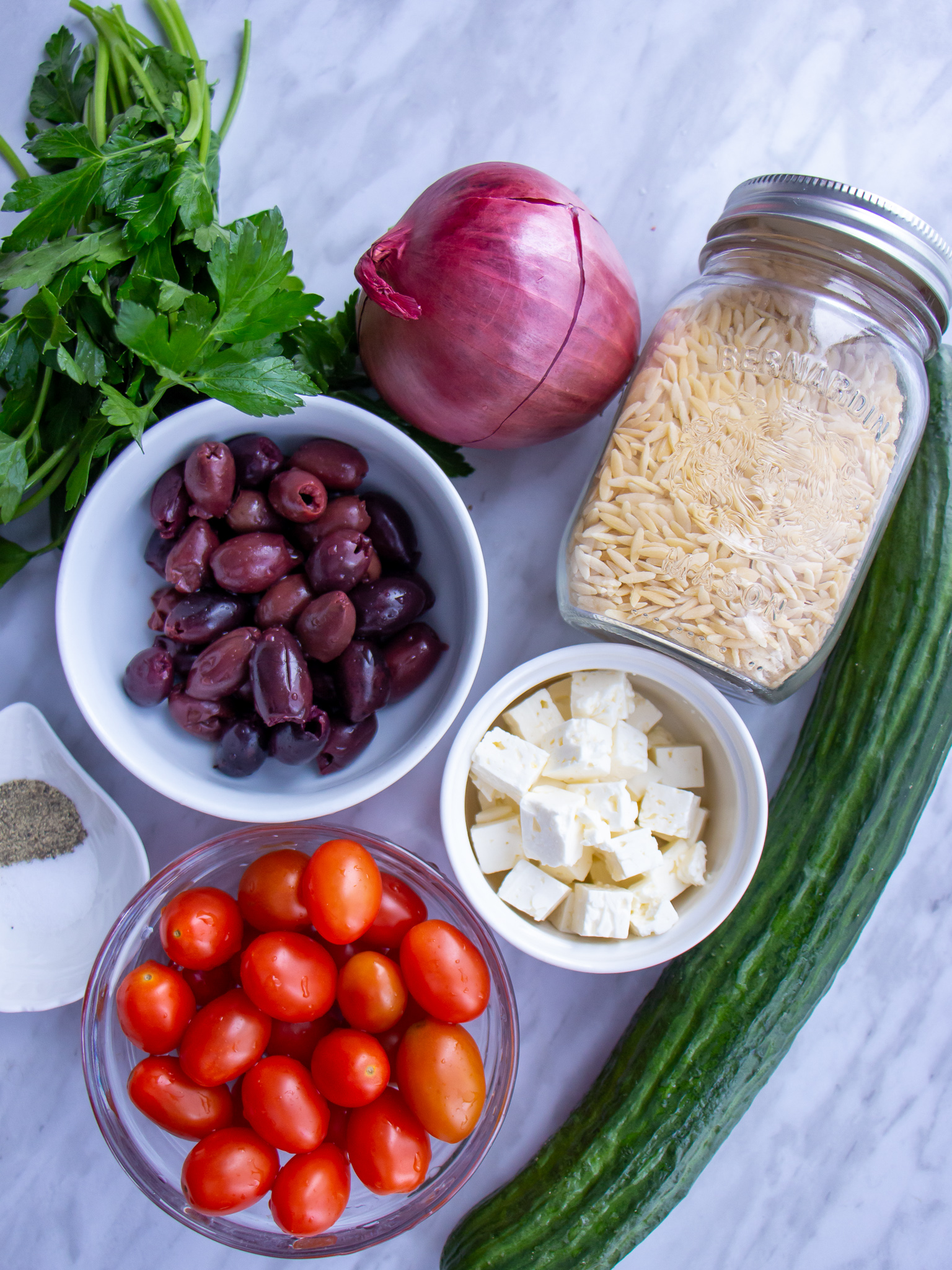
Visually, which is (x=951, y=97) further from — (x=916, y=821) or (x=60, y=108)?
(x=60, y=108)

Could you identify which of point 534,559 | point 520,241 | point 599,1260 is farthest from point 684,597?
point 599,1260

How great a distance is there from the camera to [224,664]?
0.79 metres

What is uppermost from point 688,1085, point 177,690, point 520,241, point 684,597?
point 520,241

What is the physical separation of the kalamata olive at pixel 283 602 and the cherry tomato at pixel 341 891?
0.74 feet

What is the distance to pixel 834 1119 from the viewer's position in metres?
1.01

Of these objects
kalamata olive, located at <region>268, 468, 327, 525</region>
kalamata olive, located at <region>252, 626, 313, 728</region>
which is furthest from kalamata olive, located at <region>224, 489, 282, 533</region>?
kalamata olive, located at <region>252, 626, 313, 728</region>

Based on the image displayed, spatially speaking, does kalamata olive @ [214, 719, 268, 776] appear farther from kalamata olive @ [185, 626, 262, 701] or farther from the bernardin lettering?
the bernardin lettering

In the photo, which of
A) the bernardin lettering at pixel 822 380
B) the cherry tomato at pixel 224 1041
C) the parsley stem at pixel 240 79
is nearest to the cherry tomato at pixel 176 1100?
the cherry tomato at pixel 224 1041

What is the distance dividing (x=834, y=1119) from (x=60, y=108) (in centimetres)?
148

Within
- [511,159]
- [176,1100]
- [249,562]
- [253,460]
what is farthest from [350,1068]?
[511,159]

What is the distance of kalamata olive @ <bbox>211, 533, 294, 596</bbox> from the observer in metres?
0.80

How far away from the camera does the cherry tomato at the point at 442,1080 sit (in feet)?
2.57

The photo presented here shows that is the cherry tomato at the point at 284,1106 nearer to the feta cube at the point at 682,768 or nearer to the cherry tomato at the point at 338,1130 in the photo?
the cherry tomato at the point at 338,1130

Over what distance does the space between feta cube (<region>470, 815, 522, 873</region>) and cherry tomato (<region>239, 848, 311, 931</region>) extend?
0.18m
